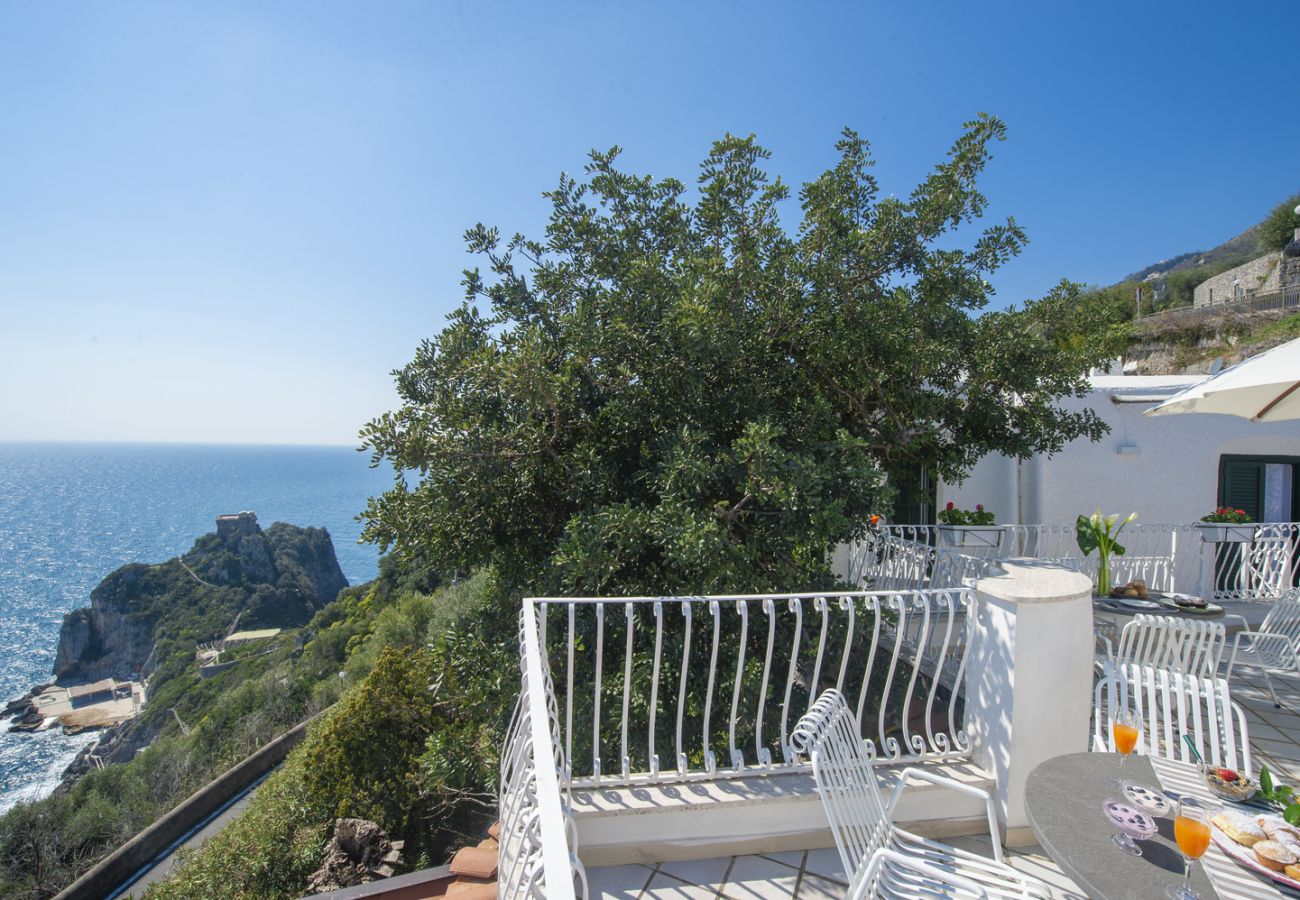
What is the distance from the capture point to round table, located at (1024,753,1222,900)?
1504mm

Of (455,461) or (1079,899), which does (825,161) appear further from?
(1079,899)

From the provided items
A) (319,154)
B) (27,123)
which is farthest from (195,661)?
(319,154)

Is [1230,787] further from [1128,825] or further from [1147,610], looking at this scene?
[1147,610]

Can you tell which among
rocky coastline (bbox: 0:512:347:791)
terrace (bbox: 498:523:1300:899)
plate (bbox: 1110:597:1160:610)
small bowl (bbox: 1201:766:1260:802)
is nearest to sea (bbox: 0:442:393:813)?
rocky coastline (bbox: 0:512:347:791)

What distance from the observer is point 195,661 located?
125 ft

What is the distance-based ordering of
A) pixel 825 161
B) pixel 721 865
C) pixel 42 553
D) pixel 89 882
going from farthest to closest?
1. pixel 42 553
2. pixel 89 882
3. pixel 825 161
4. pixel 721 865

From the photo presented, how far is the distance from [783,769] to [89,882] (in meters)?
15.7

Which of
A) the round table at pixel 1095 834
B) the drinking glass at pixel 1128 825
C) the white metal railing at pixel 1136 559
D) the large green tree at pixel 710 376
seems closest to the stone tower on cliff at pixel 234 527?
the large green tree at pixel 710 376

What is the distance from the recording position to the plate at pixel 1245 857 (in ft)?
5.16

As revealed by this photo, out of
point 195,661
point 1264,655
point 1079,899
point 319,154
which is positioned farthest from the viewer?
point 195,661

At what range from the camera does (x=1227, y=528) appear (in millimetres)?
6820

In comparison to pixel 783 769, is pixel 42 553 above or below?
below

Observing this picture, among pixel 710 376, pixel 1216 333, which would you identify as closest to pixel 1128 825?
pixel 710 376

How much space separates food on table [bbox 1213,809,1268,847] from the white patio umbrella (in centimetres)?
337
